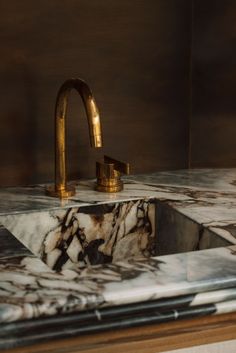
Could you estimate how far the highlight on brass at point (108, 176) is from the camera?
1531 millimetres

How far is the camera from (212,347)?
104cm

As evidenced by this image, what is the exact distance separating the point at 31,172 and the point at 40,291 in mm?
642

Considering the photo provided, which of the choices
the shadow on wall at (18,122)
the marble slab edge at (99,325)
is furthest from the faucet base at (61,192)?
the marble slab edge at (99,325)

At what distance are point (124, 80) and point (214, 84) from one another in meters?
0.24

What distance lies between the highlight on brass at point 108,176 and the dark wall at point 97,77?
11 centimetres

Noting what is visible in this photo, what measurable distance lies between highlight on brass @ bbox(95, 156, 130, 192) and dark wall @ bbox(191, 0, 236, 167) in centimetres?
28

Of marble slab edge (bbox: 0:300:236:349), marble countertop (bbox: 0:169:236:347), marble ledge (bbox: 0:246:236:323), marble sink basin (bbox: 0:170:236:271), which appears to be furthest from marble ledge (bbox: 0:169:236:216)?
marble slab edge (bbox: 0:300:236:349)

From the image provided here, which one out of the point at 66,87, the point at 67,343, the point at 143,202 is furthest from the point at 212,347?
the point at 66,87

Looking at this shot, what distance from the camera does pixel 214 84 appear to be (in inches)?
67.4

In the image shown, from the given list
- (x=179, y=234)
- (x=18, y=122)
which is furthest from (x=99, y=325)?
(x=18, y=122)

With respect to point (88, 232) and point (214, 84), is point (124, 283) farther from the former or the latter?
point (214, 84)

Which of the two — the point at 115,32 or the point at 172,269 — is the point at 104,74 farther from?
the point at 172,269

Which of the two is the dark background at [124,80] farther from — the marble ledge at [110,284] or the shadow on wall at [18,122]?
the marble ledge at [110,284]

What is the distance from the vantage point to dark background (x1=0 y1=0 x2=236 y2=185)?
5.06ft
